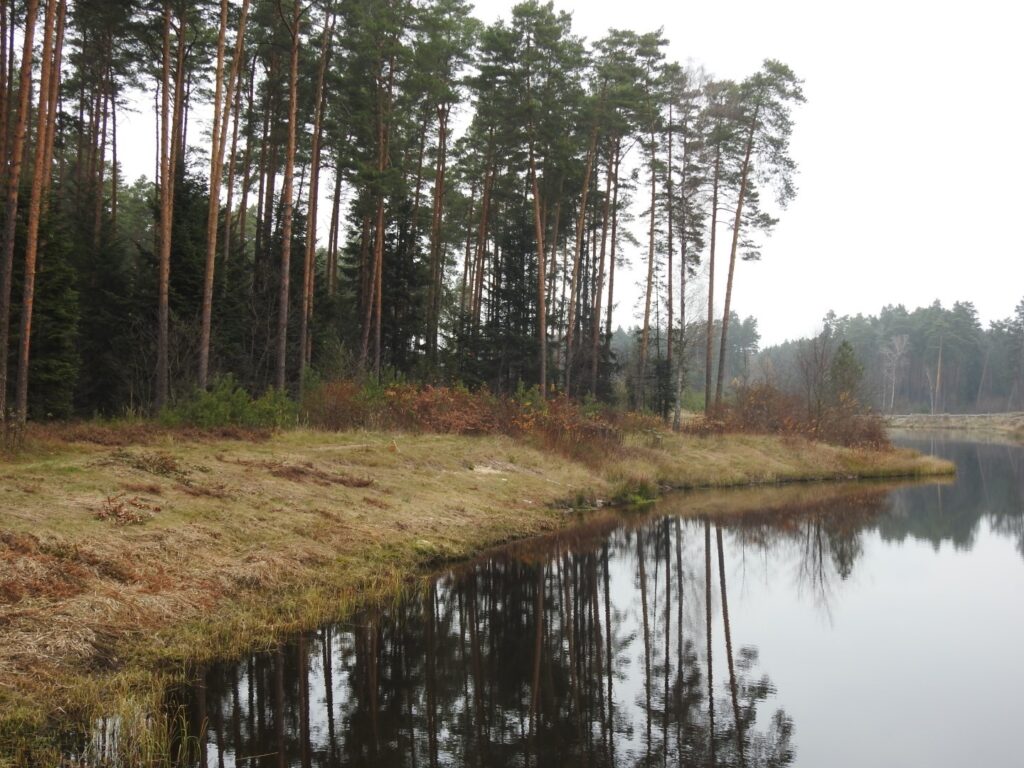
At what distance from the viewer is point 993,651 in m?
9.10

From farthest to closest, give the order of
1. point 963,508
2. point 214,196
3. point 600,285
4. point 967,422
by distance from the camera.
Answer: point 967,422 → point 600,285 → point 963,508 → point 214,196

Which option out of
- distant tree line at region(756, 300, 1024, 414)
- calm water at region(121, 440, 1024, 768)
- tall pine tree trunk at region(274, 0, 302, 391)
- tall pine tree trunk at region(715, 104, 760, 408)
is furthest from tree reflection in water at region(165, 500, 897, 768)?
distant tree line at region(756, 300, 1024, 414)

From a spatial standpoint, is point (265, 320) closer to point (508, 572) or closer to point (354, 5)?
point (354, 5)

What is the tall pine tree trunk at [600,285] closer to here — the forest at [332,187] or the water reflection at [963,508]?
the forest at [332,187]

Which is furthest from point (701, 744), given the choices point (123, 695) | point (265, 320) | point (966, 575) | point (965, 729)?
point (265, 320)

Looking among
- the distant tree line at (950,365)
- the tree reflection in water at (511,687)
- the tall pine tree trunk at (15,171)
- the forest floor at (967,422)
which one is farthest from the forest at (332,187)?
the distant tree line at (950,365)

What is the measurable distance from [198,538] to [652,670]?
19.7 feet

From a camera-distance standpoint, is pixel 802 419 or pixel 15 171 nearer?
pixel 15 171

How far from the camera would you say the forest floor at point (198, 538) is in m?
6.54

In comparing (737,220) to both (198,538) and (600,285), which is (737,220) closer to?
(600,285)

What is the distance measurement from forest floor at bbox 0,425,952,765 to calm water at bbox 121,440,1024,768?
26.9 inches

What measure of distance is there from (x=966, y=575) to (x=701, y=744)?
997cm

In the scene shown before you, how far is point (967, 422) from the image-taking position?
8019cm

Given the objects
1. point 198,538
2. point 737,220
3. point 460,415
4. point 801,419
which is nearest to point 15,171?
point 198,538
